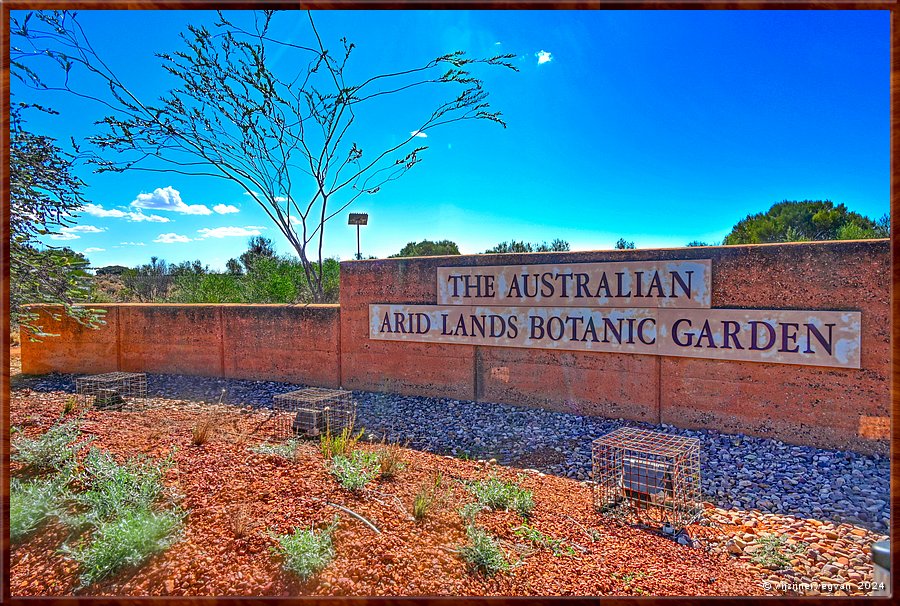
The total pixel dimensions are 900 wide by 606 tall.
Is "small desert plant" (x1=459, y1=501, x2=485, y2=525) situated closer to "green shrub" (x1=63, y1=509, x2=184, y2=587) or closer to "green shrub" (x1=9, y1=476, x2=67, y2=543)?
"green shrub" (x1=63, y1=509, x2=184, y2=587)

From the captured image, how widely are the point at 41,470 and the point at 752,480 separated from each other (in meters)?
6.66

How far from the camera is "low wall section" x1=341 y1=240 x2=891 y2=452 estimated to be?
17.8 feet

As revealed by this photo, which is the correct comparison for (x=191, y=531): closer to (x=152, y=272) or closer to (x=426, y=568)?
(x=426, y=568)

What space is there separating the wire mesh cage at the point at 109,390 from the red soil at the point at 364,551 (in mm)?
3942

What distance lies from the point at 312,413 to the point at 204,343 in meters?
5.72

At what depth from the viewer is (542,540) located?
3.30m

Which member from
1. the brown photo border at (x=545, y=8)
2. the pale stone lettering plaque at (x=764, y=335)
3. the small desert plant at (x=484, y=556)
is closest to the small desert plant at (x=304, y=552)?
the brown photo border at (x=545, y=8)

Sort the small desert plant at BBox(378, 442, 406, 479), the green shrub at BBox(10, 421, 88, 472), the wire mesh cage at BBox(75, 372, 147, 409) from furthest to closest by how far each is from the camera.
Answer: the wire mesh cage at BBox(75, 372, 147, 409) < the small desert plant at BBox(378, 442, 406, 479) < the green shrub at BBox(10, 421, 88, 472)

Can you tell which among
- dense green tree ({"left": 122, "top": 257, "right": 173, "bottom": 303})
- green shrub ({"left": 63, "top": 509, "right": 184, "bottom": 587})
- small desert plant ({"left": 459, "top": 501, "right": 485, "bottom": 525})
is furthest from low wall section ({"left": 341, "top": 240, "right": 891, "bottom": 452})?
dense green tree ({"left": 122, "top": 257, "right": 173, "bottom": 303})

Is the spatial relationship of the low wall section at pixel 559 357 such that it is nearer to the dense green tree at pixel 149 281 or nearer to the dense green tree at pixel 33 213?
the dense green tree at pixel 33 213

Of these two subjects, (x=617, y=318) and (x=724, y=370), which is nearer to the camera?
(x=724, y=370)

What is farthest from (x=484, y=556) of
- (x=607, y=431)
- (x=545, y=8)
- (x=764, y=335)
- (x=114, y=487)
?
(x=764, y=335)

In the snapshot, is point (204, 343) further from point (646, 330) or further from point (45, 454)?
point (646, 330)

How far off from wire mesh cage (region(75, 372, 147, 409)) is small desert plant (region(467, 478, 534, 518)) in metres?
6.62
